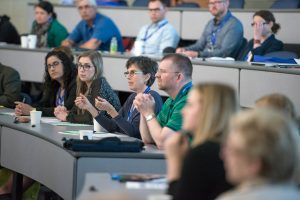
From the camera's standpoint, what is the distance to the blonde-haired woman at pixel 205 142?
107 inches

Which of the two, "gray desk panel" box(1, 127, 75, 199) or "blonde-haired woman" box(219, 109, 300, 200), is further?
"gray desk panel" box(1, 127, 75, 199)

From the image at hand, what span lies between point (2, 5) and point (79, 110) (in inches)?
221

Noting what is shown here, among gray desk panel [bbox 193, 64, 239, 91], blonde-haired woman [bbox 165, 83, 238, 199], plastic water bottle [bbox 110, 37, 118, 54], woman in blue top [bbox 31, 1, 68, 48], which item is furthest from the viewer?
woman in blue top [bbox 31, 1, 68, 48]

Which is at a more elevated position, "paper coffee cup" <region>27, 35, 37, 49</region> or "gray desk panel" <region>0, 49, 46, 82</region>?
"paper coffee cup" <region>27, 35, 37, 49</region>

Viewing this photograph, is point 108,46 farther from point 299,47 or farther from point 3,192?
point 3,192

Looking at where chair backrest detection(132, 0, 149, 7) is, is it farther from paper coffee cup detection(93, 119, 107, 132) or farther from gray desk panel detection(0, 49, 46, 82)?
paper coffee cup detection(93, 119, 107, 132)

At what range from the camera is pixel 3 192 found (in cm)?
587

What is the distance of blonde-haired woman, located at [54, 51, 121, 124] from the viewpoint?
18.6 ft

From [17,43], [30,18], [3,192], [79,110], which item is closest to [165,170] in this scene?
[79,110]

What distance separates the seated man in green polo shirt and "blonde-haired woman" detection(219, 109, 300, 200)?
2.15 meters

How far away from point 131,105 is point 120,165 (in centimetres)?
124

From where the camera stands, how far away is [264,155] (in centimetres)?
220

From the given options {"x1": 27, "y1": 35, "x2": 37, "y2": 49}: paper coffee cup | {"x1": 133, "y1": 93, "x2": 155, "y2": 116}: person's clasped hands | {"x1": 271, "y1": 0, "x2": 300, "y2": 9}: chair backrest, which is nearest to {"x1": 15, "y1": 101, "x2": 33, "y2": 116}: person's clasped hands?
{"x1": 133, "y1": 93, "x2": 155, "y2": 116}: person's clasped hands

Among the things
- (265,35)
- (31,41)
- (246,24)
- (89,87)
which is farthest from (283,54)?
(31,41)
